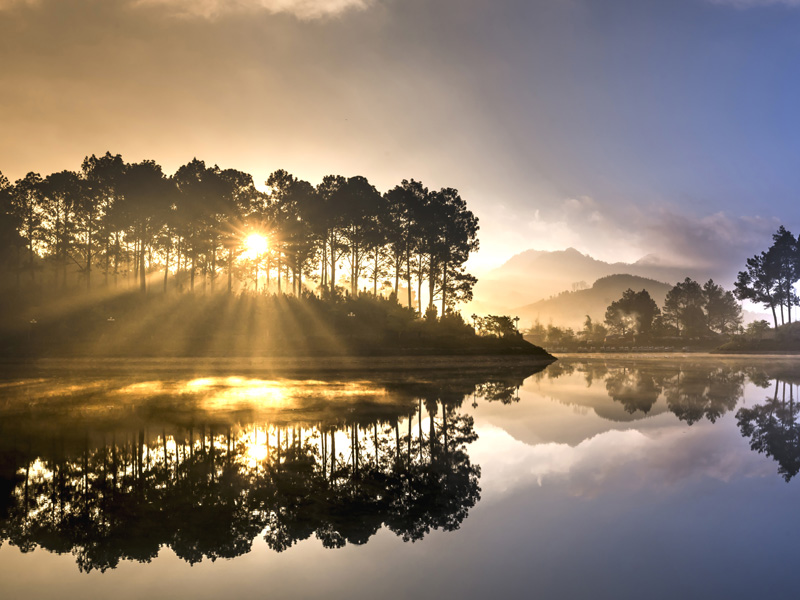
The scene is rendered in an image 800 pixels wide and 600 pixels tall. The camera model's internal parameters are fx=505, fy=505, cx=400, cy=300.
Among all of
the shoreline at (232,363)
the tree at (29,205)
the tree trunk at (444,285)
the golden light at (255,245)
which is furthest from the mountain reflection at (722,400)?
the tree at (29,205)

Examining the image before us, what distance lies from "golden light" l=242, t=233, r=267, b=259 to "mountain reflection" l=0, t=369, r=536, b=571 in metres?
42.8

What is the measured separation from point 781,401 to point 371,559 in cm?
3097

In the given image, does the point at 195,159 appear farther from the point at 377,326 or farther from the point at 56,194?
the point at 377,326

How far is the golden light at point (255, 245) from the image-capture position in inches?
2712

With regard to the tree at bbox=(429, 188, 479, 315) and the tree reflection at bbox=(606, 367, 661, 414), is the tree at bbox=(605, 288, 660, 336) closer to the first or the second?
the tree at bbox=(429, 188, 479, 315)

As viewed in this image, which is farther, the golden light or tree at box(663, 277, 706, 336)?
tree at box(663, 277, 706, 336)

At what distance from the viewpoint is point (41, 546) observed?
9883 millimetres

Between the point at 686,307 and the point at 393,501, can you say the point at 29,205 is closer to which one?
the point at 393,501

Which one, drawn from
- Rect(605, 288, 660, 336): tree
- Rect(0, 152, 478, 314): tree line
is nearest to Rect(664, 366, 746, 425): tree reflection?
Rect(0, 152, 478, 314): tree line

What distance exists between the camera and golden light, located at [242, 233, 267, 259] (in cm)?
6888

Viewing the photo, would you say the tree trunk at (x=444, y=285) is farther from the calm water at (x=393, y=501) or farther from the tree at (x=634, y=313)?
the tree at (x=634, y=313)

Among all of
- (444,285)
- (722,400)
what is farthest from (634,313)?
(722,400)

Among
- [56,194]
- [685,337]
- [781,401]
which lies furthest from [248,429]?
[685,337]

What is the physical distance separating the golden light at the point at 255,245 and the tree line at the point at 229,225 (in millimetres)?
245
